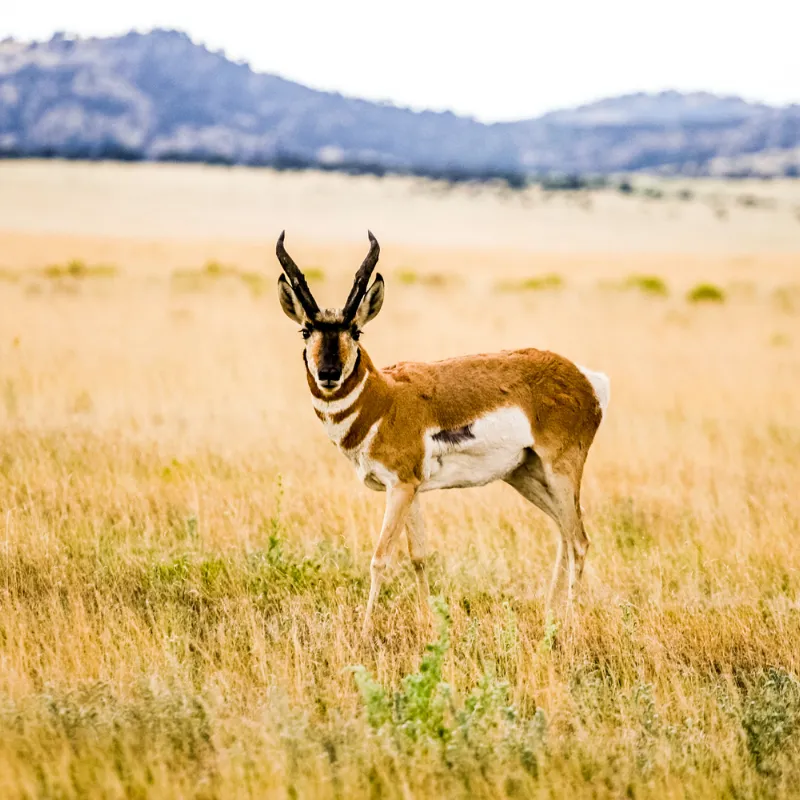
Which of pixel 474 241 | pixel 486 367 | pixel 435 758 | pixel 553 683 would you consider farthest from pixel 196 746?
pixel 474 241

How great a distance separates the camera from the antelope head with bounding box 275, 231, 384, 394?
16.4 ft

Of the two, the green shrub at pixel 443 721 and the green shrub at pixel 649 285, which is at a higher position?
the green shrub at pixel 649 285

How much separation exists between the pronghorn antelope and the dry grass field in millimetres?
506

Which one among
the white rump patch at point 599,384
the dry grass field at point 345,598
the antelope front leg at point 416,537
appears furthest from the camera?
the white rump patch at point 599,384

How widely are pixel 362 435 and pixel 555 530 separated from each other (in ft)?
7.53

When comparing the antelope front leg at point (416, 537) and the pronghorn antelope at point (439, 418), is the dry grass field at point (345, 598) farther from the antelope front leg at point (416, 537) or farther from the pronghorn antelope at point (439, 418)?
the pronghorn antelope at point (439, 418)

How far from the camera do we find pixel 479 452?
5.49 meters

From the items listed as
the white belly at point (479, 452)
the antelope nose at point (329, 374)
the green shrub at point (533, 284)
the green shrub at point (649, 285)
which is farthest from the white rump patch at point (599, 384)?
the green shrub at point (649, 285)

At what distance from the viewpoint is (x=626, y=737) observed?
4.07 meters

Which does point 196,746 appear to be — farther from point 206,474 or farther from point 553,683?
point 206,474

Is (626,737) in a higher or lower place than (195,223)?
lower

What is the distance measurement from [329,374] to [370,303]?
0.52 m

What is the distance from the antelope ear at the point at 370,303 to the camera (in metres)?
5.06

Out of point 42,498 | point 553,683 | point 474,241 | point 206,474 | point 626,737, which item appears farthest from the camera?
point 474,241
